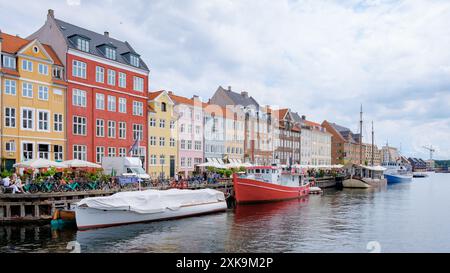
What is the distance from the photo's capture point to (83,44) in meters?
48.4

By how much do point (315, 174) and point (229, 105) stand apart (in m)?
23.3

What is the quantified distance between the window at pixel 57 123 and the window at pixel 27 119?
2769 millimetres

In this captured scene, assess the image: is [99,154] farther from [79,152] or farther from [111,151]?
[79,152]

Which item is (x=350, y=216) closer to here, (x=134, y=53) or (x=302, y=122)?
(x=134, y=53)

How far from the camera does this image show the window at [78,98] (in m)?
47.0

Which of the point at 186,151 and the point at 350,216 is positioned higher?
the point at 186,151

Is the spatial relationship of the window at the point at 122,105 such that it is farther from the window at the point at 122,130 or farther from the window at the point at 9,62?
the window at the point at 9,62

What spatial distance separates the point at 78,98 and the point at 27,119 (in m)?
7.31

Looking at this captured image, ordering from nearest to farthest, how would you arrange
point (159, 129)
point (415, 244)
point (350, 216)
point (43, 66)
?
point (415, 244) < point (350, 216) < point (43, 66) < point (159, 129)

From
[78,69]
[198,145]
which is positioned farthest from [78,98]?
[198,145]

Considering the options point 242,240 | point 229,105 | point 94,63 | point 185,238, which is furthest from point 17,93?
point 229,105
